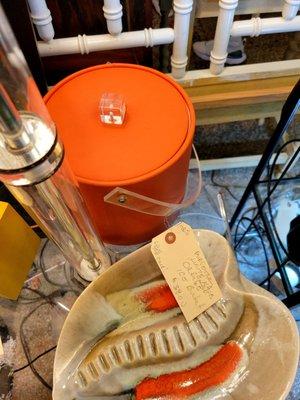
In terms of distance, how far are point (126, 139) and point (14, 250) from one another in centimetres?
57

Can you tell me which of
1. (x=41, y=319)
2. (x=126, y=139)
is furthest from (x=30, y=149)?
(x=41, y=319)

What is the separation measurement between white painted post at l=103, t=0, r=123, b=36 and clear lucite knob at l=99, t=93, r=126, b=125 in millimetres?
235

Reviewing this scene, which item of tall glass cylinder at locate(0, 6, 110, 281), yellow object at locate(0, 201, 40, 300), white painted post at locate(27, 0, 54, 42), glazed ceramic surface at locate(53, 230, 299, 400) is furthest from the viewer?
yellow object at locate(0, 201, 40, 300)

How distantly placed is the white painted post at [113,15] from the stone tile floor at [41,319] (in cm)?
62

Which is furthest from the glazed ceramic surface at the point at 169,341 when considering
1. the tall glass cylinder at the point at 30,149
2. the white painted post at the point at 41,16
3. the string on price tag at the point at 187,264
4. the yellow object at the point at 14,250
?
the white painted post at the point at 41,16

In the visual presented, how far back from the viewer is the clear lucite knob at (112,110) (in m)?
0.65

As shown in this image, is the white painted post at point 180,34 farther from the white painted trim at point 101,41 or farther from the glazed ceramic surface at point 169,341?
the glazed ceramic surface at point 169,341

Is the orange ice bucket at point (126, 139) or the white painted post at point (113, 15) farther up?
the white painted post at point (113, 15)

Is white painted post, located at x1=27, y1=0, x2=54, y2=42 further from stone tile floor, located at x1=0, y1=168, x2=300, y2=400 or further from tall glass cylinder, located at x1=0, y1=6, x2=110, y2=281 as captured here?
stone tile floor, located at x1=0, y1=168, x2=300, y2=400

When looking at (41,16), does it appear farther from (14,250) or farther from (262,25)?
(14,250)

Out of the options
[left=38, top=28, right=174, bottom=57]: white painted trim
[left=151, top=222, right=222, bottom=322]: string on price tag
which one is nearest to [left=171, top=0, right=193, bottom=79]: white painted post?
[left=38, top=28, right=174, bottom=57]: white painted trim

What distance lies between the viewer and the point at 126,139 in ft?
2.15

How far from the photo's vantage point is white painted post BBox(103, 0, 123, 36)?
771 mm

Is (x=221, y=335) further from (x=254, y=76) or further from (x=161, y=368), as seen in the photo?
(x=254, y=76)
